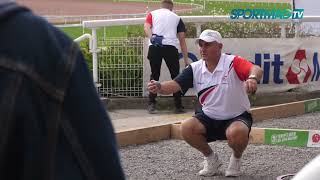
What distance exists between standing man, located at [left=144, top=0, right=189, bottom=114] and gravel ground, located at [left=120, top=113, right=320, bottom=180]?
258 cm

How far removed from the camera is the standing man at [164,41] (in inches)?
393

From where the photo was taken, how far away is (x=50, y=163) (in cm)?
124

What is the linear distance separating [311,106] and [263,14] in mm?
2080

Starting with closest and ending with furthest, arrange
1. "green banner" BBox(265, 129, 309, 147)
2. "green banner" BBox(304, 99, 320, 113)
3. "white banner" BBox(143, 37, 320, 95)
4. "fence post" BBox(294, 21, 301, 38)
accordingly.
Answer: "green banner" BBox(265, 129, 309, 147)
"green banner" BBox(304, 99, 320, 113)
"white banner" BBox(143, 37, 320, 95)
"fence post" BBox(294, 21, 301, 38)

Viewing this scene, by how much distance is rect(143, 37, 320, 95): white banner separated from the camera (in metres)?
10.8

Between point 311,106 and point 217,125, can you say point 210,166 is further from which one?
point 311,106

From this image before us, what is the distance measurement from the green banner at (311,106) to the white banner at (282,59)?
1.27m

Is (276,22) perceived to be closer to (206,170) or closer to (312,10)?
(312,10)

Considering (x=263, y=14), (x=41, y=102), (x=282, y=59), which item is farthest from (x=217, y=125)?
(x=263, y=14)

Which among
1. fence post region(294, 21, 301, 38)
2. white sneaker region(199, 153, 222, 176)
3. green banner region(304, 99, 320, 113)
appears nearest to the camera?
white sneaker region(199, 153, 222, 176)

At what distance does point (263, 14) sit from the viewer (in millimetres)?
11102

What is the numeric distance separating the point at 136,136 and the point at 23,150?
20.5ft

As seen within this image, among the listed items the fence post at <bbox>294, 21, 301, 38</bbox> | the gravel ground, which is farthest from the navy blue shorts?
the fence post at <bbox>294, 21, 301, 38</bbox>

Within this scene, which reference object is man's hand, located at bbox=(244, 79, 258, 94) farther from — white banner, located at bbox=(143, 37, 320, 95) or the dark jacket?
white banner, located at bbox=(143, 37, 320, 95)
